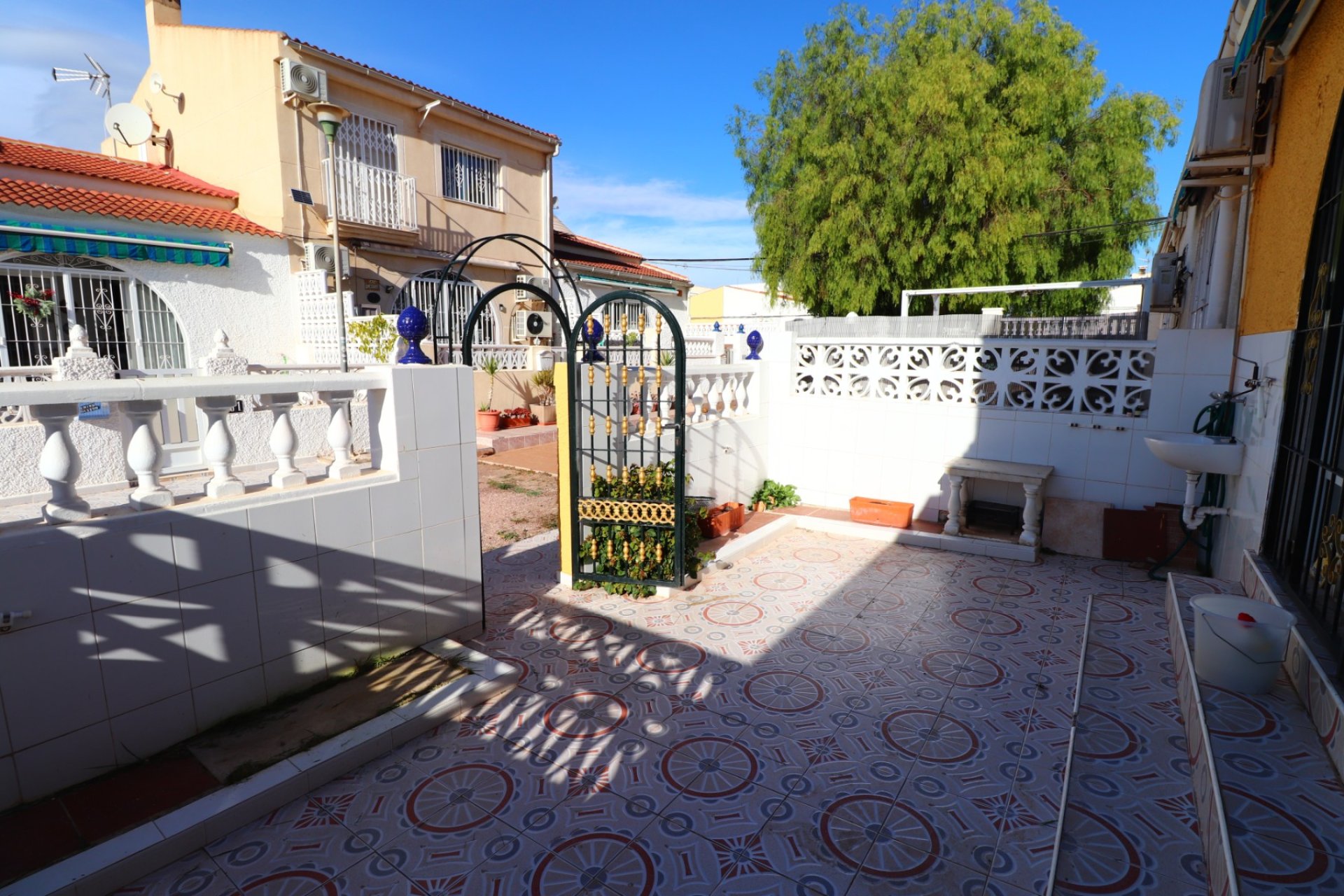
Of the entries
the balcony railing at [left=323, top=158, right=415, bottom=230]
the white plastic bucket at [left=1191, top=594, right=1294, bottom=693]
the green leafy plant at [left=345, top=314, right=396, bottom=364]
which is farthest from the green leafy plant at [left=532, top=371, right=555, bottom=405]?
the white plastic bucket at [left=1191, top=594, right=1294, bottom=693]

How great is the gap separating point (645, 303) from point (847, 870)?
10.3 feet

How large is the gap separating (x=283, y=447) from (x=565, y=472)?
76.6 inches

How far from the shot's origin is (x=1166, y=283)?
27.9ft

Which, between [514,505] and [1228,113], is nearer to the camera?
[1228,113]

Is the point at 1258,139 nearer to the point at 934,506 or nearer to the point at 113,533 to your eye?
the point at 934,506

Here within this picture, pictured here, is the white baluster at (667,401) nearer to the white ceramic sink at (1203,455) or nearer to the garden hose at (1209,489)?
the white ceramic sink at (1203,455)

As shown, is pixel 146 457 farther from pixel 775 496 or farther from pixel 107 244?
pixel 107 244

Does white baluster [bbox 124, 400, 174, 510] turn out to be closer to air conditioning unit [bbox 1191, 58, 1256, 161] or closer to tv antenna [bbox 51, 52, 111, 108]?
air conditioning unit [bbox 1191, 58, 1256, 161]

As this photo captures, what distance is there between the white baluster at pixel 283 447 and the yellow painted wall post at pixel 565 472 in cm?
172

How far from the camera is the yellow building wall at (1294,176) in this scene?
3100mm

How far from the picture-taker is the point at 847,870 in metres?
2.16

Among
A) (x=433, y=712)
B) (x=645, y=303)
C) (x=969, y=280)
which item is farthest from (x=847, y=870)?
(x=969, y=280)

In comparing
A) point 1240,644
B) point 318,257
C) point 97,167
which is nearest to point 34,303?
point 97,167

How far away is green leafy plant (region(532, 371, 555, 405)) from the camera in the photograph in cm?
1190
